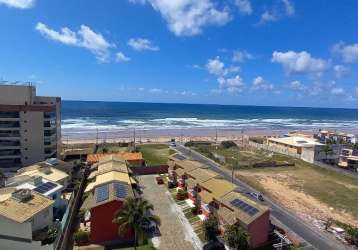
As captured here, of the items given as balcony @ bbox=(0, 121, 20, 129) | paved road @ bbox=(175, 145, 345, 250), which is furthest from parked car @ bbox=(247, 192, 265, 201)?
balcony @ bbox=(0, 121, 20, 129)

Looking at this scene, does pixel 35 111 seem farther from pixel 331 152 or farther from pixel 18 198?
pixel 331 152

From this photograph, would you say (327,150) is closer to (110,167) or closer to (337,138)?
(337,138)

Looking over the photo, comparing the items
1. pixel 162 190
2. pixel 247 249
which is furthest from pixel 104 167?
pixel 247 249

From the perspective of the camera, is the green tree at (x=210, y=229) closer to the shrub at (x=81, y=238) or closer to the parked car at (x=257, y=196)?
the shrub at (x=81, y=238)

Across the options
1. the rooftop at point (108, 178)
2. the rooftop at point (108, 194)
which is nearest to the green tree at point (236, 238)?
the rooftop at point (108, 194)

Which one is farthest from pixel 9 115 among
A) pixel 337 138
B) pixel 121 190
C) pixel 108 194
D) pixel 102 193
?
pixel 337 138

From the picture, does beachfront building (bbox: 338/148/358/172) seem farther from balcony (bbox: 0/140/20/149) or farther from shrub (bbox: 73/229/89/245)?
balcony (bbox: 0/140/20/149)

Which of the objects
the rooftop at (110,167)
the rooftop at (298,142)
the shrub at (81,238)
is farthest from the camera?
the rooftop at (298,142)
